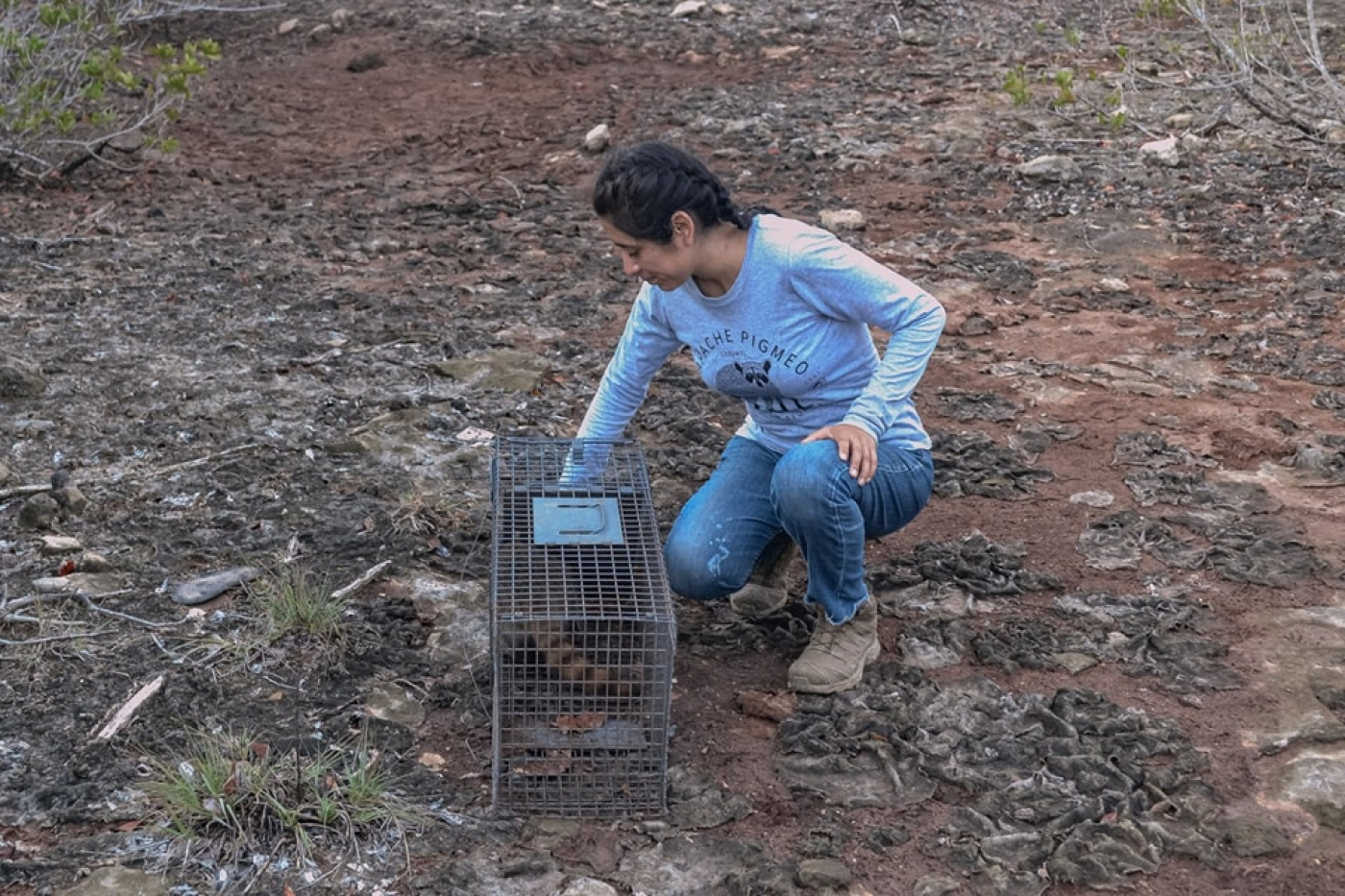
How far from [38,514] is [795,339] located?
2071 millimetres

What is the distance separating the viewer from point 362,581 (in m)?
3.62

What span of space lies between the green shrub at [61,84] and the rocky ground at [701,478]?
0.68 feet

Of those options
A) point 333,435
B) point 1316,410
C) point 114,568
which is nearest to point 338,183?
point 333,435

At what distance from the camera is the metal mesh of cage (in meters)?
2.77

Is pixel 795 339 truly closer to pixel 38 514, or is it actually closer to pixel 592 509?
pixel 592 509

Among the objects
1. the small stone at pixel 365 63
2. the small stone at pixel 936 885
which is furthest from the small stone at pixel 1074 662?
the small stone at pixel 365 63

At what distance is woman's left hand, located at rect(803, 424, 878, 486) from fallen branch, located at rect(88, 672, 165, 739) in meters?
1.54

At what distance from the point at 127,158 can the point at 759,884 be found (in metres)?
6.30

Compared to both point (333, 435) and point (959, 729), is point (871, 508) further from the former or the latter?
point (333, 435)

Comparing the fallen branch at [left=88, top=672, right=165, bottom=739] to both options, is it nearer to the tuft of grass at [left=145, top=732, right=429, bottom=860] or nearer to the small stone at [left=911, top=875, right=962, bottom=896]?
the tuft of grass at [left=145, top=732, right=429, bottom=860]

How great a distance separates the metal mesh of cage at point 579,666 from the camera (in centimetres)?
277

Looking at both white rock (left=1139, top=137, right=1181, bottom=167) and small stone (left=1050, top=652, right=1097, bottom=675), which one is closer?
small stone (left=1050, top=652, right=1097, bottom=675)

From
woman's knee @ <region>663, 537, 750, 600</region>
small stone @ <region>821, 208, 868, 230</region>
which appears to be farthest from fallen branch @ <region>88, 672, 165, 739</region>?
small stone @ <region>821, 208, 868, 230</region>

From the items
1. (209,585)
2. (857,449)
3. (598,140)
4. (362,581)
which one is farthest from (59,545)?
(598,140)
